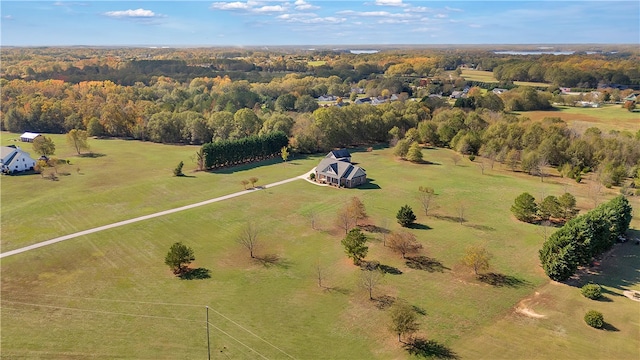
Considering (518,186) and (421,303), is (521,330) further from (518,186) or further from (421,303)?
(518,186)

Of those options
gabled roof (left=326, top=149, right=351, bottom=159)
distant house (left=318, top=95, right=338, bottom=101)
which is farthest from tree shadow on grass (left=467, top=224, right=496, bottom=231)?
distant house (left=318, top=95, right=338, bottom=101)

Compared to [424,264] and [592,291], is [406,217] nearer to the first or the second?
[424,264]

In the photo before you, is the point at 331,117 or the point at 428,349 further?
the point at 331,117

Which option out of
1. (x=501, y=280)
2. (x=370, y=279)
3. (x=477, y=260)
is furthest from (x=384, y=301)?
(x=501, y=280)

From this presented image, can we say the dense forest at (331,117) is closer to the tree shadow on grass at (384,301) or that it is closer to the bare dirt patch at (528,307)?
the bare dirt patch at (528,307)

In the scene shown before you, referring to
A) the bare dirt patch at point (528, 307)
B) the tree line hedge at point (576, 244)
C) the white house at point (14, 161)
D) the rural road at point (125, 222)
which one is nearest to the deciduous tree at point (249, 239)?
the rural road at point (125, 222)
